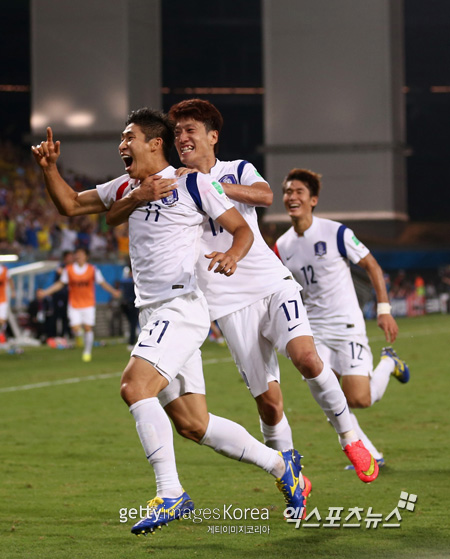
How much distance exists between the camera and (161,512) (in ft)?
15.8

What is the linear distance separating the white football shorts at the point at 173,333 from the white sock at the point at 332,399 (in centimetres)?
87

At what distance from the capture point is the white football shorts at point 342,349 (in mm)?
7898

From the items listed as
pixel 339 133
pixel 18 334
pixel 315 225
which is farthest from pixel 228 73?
pixel 315 225

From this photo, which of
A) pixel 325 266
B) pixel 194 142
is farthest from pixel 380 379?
pixel 194 142

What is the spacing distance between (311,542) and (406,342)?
639 inches

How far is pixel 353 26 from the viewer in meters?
35.6

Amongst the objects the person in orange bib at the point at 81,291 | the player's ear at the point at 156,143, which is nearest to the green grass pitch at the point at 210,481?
the player's ear at the point at 156,143

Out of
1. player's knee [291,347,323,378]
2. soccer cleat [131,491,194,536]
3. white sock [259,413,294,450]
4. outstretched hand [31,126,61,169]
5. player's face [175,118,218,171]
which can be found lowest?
soccer cleat [131,491,194,536]

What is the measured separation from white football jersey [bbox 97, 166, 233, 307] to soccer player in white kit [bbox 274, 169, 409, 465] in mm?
2276

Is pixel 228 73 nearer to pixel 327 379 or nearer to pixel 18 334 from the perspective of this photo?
pixel 18 334

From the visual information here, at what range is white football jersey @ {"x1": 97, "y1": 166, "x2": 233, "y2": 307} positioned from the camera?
5398 mm
